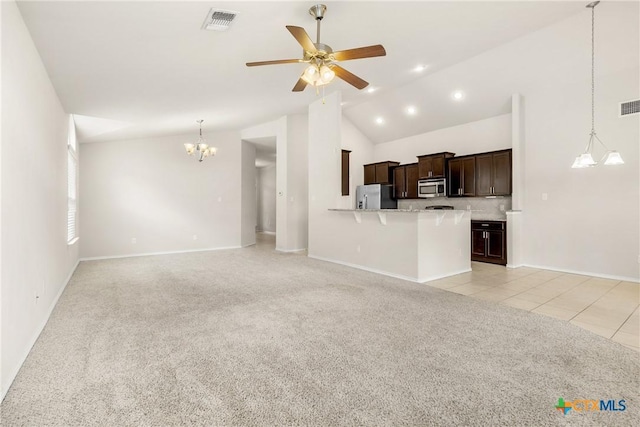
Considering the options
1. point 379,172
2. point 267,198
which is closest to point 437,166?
point 379,172

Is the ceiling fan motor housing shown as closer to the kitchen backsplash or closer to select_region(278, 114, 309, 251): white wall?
select_region(278, 114, 309, 251): white wall

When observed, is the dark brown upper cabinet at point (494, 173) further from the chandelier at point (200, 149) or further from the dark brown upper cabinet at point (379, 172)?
the chandelier at point (200, 149)

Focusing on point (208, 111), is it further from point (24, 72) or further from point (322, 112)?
point (24, 72)

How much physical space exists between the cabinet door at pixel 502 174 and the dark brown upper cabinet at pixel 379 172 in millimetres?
2458

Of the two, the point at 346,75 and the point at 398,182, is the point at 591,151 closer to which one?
the point at 398,182

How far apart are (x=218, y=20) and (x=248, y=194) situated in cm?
591

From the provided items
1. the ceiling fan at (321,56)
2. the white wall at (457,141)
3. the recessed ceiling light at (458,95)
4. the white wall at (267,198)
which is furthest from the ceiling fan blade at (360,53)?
the white wall at (267,198)

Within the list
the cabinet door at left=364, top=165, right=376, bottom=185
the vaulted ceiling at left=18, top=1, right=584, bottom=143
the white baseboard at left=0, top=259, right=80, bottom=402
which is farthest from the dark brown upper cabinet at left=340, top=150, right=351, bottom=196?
the white baseboard at left=0, top=259, right=80, bottom=402

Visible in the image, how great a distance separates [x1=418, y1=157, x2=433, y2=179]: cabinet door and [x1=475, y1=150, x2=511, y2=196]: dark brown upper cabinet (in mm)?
1008

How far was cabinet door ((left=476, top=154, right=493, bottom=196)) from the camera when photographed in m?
6.23

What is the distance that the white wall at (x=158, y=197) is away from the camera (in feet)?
21.6

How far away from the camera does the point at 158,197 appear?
7.25 metres

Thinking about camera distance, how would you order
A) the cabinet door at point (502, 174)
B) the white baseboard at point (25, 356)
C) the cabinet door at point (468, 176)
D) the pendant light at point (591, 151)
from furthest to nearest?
the cabinet door at point (468, 176)
the cabinet door at point (502, 174)
the pendant light at point (591, 151)
the white baseboard at point (25, 356)

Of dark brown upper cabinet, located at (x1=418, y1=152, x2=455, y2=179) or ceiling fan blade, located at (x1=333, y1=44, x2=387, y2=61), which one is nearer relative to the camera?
ceiling fan blade, located at (x1=333, y1=44, x2=387, y2=61)
